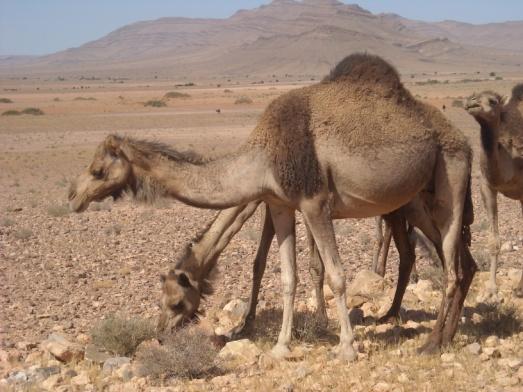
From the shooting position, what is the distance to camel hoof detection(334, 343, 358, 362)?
23.7 feet

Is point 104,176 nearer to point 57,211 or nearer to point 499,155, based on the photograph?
point 499,155

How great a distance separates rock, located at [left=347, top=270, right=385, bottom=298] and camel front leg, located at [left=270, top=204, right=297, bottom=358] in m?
2.22

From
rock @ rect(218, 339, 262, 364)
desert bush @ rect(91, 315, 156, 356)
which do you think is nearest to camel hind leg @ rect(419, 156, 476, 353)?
rock @ rect(218, 339, 262, 364)

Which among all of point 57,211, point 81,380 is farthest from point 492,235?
point 57,211

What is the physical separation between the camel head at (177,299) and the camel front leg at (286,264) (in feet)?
3.05

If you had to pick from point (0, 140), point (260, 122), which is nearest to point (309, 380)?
point (260, 122)

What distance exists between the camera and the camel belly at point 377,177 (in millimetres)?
7367

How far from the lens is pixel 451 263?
7.70 m

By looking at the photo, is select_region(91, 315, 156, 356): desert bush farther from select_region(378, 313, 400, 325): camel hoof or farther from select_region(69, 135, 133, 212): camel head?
select_region(378, 313, 400, 325): camel hoof

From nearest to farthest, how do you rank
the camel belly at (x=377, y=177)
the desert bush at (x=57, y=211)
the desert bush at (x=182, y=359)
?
the desert bush at (x=182, y=359), the camel belly at (x=377, y=177), the desert bush at (x=57, y=211)

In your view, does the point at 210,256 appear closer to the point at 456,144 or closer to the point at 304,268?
the point at 456,144

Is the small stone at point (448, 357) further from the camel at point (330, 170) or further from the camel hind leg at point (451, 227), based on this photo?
the camel hind leg at point (451, 227)

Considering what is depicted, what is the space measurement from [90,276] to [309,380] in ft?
18.1

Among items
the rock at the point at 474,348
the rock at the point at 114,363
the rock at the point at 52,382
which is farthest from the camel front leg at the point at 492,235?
the rock at the point at 52,382
